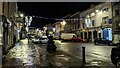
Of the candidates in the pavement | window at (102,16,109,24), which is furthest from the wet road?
window at (102,16,109,24)

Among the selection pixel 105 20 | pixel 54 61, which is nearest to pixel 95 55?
pixel 54 61

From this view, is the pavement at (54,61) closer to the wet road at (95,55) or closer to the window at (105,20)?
the wet road at (95,55)

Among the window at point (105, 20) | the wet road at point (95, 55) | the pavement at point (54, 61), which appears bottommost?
the wet road at point (95, 55)

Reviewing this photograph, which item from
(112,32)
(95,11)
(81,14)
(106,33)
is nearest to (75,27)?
(81,14)

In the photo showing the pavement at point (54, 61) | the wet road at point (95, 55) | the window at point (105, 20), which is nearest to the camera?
the pavement at point (54, 61)

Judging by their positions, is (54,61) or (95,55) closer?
(54,61)

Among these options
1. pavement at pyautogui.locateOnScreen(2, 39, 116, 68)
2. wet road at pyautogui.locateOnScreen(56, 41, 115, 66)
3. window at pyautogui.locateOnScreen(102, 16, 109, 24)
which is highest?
window at pyautogui.locateOnScreen(102, 16, 109, 24)

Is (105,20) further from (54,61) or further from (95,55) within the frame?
(54,61)

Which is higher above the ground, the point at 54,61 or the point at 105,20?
the point at 105,20

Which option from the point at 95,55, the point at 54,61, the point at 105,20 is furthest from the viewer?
the point at 105,20

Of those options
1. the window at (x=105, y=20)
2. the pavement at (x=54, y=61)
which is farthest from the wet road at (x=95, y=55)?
the window at (x=105, y=20)

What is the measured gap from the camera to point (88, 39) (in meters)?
64.4

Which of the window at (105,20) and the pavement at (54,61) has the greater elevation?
the window at (105,20)

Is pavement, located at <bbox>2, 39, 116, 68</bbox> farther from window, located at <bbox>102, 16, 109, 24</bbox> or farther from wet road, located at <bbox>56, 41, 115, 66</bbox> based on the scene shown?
window, located at <bbox>102, 16, 109, 24</bbox>
